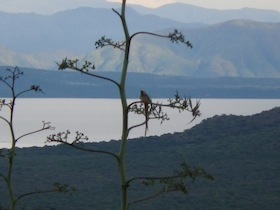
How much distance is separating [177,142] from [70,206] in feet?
151

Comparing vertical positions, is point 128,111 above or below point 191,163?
below

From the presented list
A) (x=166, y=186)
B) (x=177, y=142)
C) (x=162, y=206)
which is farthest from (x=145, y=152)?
(x=166, y=186)

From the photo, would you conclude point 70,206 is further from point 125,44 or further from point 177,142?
point 125,44

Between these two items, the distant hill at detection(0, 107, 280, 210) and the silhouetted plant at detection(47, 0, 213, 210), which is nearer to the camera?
the silhouetted plant at detection(47, 0, 213, 210)

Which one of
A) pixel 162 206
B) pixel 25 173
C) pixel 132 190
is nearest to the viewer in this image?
pixel 162 206

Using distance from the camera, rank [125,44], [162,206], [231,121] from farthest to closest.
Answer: [231,121]
[162,206]
[125,44]

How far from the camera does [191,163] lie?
98.8m

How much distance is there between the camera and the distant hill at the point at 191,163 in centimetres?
7638

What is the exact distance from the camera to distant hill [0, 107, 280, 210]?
76375 millimetres

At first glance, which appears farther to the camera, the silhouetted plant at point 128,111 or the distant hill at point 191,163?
the distant hill at point 191,163

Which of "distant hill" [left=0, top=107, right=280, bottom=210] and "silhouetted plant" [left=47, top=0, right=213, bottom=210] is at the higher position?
"distant hill" [left=0, top=107, right=280, bottom=210]

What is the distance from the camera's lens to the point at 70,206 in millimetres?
72250

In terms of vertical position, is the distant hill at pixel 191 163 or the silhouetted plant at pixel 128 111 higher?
the distant hill at pixel 191 163

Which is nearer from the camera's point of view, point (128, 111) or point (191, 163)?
point (128, 111)
